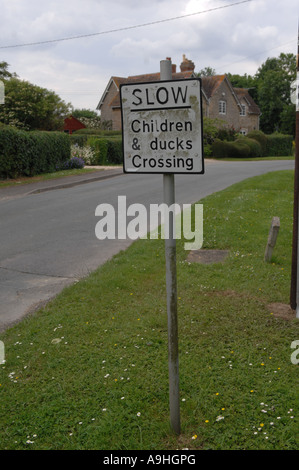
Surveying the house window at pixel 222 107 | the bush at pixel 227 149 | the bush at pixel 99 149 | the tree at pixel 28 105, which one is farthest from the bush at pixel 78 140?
the house window at pixel 222 107

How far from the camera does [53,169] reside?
890 inches

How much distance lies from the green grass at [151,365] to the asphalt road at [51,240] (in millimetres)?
562

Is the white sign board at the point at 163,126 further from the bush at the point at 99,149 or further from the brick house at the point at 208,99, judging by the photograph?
the brick house at the point at 208,99

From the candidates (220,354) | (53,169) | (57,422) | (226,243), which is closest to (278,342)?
(220,354)

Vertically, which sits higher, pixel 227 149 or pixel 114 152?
pixel 227 149

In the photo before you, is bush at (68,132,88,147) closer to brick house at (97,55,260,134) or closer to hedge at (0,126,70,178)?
hedge at (0,126,70,178)

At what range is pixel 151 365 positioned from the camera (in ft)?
13.2

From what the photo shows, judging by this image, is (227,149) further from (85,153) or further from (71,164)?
(71,164)

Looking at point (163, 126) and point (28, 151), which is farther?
point (28, 151)

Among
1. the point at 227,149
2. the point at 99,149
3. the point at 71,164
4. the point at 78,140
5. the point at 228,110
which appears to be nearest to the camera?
the point at 71,164

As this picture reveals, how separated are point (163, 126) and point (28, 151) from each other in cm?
1836

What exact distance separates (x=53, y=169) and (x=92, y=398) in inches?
789

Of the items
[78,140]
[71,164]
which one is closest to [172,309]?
[71,164]
